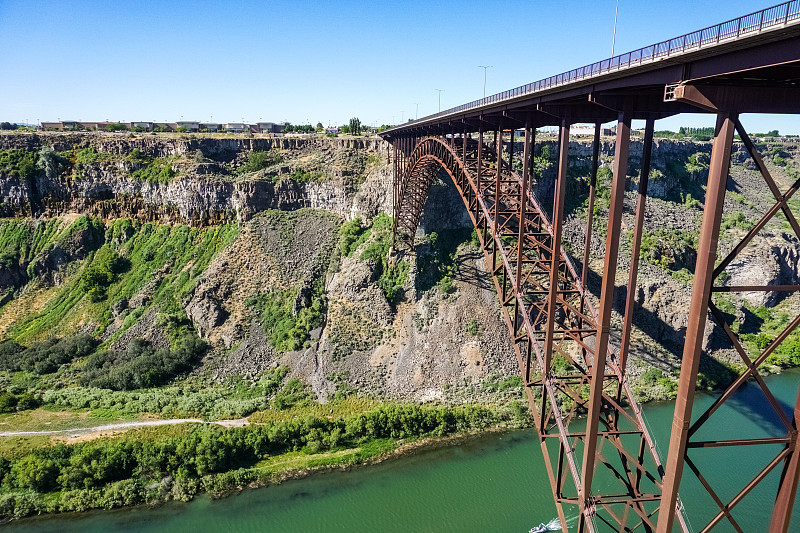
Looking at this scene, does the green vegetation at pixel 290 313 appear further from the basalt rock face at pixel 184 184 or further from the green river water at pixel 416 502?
the green river water at pixel 416 502

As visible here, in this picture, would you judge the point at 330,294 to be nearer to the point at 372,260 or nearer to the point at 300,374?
the point at 372,260

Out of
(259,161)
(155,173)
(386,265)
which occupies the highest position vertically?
(259,161)

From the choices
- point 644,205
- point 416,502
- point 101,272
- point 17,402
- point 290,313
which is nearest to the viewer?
point 644,205

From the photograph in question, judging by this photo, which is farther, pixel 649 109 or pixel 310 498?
pixel 310 498

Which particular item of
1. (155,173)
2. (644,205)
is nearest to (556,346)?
(644,205)

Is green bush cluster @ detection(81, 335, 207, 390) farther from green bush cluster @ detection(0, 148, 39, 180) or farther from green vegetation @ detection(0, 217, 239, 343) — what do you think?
green bush cluster @ detection(0, 148, 39, 180)

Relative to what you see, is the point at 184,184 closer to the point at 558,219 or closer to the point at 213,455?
the point at 213,455

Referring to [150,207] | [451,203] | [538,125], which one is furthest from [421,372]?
[150,207]
